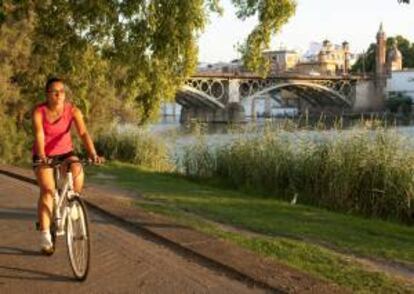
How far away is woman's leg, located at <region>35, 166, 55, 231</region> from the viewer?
267 inches

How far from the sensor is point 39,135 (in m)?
6.66

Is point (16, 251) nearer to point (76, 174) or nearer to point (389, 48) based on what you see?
point (76, 174)

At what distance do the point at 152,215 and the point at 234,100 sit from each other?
211ft

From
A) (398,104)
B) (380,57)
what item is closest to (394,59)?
(380,57)

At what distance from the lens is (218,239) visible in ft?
27.3

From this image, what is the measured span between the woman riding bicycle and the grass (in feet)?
6.97

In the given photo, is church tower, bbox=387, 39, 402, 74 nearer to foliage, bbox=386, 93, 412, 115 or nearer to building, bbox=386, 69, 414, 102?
building, bbox=386, 69, 414, 102

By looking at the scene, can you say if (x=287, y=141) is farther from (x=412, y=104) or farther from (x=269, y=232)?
(x=412, y=104)

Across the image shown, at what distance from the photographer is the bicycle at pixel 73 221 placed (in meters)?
6.46

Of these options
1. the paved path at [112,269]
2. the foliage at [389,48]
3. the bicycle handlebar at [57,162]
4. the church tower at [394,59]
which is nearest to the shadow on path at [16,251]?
the paved path at [112,269]

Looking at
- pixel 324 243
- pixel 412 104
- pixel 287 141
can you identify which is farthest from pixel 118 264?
pixel 412 104

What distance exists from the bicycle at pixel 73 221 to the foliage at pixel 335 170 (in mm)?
7788

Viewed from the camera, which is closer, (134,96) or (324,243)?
(324,243)

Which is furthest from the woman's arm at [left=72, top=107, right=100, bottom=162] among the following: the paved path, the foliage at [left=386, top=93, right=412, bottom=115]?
the foliage at [left=386, top=93, right=412, bottom=115]
